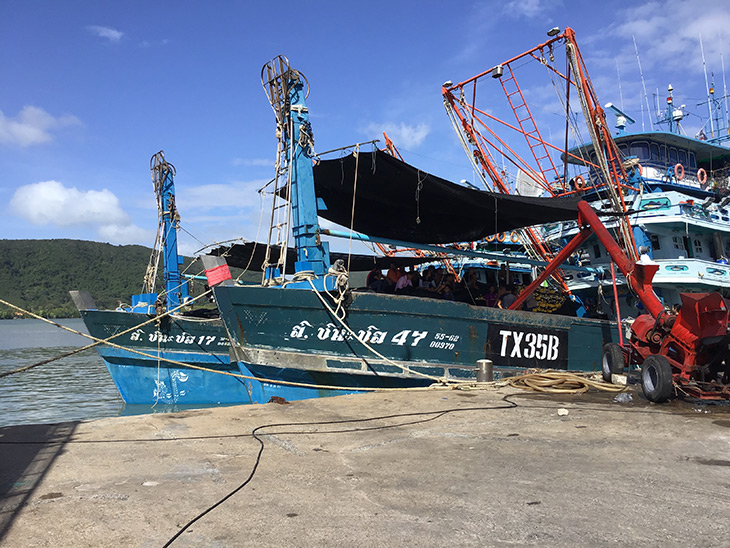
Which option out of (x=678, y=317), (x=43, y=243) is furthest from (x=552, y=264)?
Result: (x=43, y=243)

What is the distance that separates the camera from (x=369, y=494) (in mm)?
3654

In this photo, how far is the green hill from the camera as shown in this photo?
10081 cm

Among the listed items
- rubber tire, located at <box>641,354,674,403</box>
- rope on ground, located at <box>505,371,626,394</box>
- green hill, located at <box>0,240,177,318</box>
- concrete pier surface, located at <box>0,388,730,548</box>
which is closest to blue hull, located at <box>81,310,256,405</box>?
rope on ground, located at <box>505,371,626,394</box>

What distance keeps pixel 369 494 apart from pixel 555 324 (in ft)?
26.8

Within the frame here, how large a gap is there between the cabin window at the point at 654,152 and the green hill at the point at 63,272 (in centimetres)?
8531

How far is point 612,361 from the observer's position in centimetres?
915

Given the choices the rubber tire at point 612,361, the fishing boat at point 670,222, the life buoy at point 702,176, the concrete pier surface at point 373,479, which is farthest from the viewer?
the life buoy at point 702,176

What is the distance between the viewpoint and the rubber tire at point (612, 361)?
356 inches

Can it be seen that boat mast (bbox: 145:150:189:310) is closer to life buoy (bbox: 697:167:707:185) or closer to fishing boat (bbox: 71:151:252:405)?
fishing boat (bbox: 71:151:252:405)

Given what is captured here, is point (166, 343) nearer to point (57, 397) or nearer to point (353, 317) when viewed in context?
point (57, 397)

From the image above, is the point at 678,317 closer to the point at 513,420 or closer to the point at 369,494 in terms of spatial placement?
the point at 513,420

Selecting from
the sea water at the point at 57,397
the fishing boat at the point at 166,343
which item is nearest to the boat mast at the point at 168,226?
the fishing boat at the point at 166,343

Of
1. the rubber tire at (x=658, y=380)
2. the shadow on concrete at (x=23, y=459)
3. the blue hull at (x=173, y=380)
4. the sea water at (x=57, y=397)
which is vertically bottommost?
the sea water at (x=57, y=397)

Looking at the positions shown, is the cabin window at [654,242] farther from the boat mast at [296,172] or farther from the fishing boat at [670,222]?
the boat mast at [296,172]
